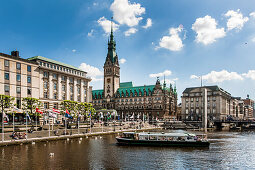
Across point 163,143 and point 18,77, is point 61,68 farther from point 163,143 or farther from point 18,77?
point 163,143

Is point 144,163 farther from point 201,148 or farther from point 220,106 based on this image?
point 220,106

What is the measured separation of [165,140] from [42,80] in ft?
190

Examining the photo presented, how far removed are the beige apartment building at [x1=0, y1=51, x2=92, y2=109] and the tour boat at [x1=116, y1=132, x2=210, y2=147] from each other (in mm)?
44323

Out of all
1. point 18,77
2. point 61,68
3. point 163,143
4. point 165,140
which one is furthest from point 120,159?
point 61,68

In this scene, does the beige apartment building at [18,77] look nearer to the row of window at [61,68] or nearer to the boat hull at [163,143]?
the row of window at [61,68]

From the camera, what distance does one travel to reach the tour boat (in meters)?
65.0

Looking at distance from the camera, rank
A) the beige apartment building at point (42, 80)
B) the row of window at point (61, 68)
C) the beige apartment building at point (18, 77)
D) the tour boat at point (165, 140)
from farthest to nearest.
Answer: the row of window at point (61, 68) → the beige apartment building at point (42, 80) → the beige apartment building at point (18, 77) → the tour boat at point (165, 140)

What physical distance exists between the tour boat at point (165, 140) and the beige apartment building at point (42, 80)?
44323mm

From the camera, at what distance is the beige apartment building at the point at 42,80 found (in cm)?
8581

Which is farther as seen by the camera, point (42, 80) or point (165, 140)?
point (42, 80)

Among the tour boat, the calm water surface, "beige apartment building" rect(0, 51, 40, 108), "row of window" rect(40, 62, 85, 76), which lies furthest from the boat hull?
"row of window" rect(40, 62, 85, 76)

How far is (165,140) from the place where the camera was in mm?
66688

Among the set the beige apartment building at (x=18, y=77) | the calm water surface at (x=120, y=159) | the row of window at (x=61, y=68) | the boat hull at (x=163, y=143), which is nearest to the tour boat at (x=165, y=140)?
the boat hull at (x=163, y=143)

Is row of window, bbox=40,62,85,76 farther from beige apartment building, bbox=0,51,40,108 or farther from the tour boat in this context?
the tour boat
